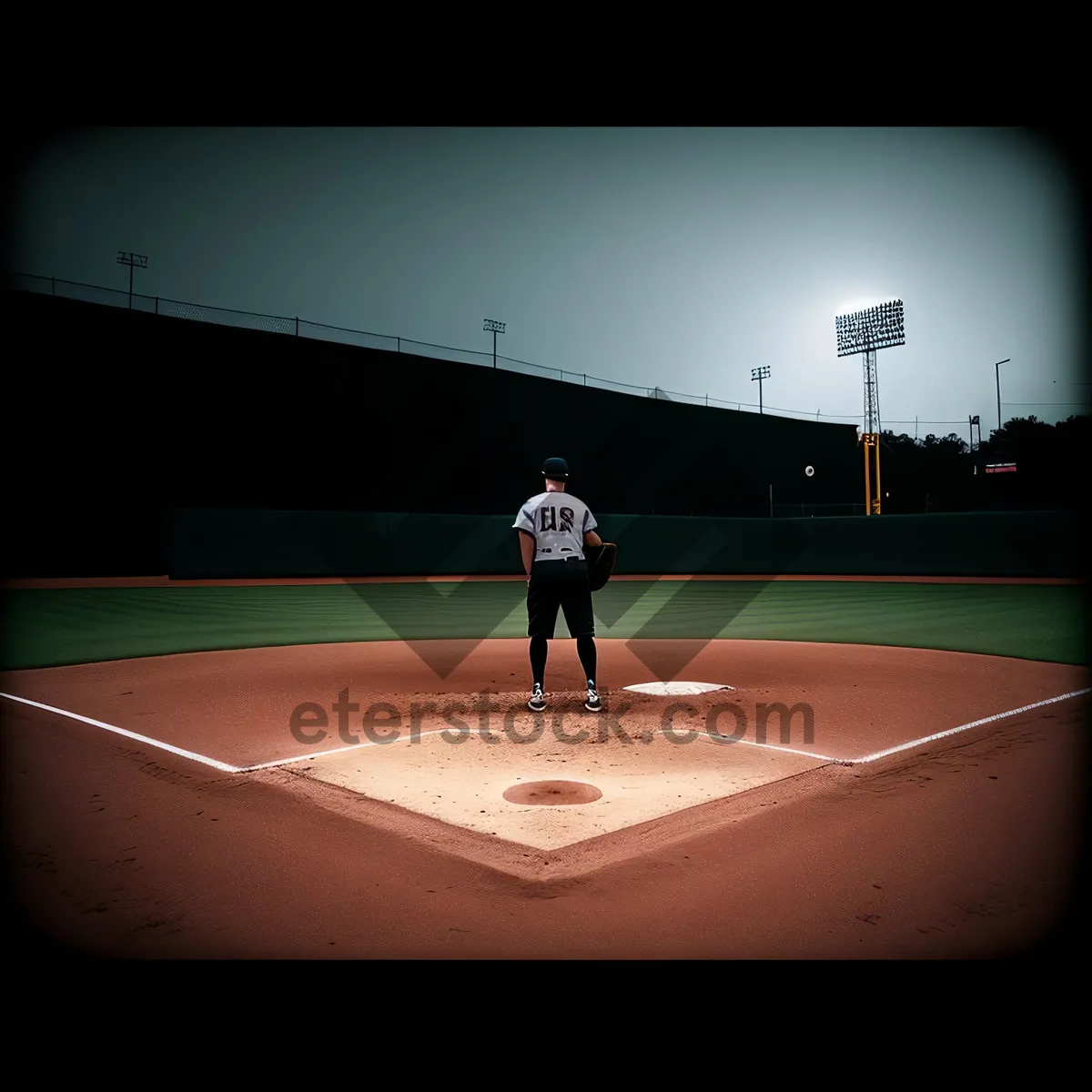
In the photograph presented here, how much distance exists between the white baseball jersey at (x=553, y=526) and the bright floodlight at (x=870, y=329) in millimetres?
43805

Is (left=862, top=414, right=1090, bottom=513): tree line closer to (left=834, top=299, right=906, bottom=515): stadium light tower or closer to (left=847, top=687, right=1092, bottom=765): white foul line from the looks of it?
(left=834, top=299, right=906, bottom=515): stadium light tower

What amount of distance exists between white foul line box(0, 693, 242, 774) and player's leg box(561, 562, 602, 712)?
2.69 metres

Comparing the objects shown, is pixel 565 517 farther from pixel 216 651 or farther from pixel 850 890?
pixel 216 651

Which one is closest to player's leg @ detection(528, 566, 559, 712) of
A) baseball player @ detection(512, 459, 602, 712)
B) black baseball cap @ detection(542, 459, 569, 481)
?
baseball player @ detection(512, 459, 602, 712)

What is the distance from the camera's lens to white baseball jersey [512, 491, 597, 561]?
632 cm

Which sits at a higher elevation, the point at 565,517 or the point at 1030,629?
the point at 565,517

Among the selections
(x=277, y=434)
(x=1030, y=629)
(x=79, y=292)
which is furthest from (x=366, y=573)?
(x=1030, y=629)

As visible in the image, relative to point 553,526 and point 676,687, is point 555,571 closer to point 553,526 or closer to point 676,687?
point 553,526

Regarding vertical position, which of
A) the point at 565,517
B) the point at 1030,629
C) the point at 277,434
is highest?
the point at 277,434

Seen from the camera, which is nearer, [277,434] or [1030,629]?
[1030,629]
